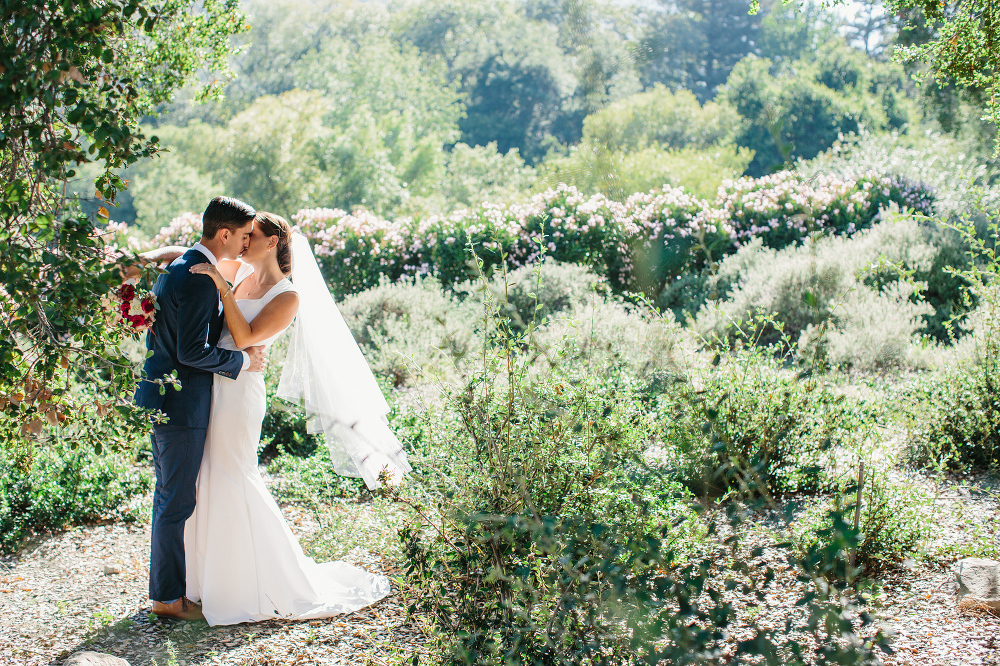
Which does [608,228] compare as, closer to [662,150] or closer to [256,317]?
[256,317]

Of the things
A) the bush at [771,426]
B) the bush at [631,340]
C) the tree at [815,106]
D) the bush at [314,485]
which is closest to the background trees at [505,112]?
the tree at [815,106]

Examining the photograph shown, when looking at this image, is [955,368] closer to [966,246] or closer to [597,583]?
[597,583]

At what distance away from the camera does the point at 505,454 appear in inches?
102

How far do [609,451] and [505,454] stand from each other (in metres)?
0.55

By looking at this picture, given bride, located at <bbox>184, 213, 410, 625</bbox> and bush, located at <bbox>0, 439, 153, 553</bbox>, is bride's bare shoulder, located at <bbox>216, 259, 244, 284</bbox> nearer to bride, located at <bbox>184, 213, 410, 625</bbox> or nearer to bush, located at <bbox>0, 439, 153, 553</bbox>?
bride, located at <bbox>184, 213, 410, 625</bbox>

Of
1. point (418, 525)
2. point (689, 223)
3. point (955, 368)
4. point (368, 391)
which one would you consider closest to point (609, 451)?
point (418, 525)

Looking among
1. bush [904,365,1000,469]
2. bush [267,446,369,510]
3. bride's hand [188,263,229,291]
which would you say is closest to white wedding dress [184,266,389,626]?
bride's hand [188,263,229,291]

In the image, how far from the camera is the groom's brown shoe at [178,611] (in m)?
3.43

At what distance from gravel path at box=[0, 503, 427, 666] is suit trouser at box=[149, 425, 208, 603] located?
0.20m

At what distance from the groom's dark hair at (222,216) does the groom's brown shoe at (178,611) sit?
69.3 inches

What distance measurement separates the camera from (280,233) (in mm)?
3758

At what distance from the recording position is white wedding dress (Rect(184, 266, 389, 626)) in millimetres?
3436

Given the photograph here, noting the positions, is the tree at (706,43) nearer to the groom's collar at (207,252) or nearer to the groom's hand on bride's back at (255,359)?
the groom's hand on bride's back at (255,359)

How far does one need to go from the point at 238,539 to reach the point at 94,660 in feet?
2.57
